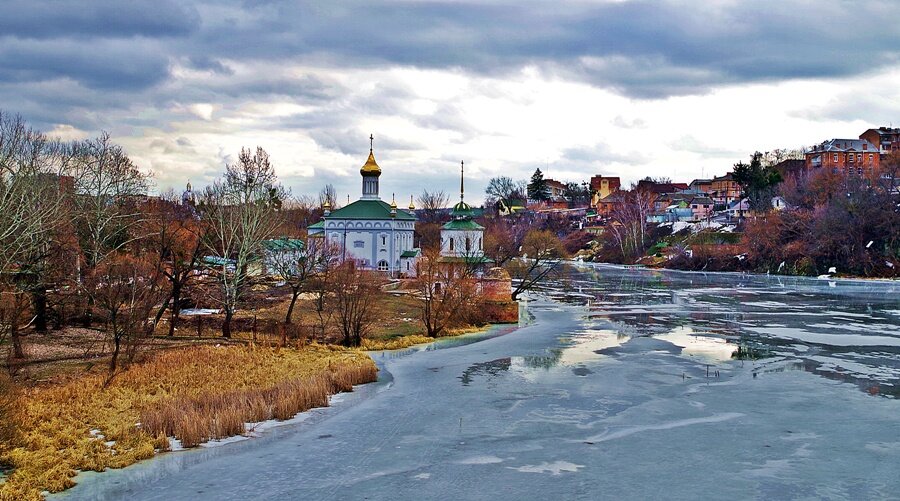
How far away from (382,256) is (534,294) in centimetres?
1069

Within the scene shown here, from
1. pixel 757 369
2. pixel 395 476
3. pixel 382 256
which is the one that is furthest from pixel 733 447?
pixel 382 256

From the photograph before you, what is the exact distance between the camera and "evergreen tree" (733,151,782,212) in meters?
84.2

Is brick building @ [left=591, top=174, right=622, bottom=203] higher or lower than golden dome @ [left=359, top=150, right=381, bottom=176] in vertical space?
higher

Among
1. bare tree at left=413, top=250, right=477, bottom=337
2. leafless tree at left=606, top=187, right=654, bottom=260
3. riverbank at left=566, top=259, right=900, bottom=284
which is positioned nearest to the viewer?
bare tree at left=413, top=250, right=477, bottom=337

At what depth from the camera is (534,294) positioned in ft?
159

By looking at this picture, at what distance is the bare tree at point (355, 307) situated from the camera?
25.7 meters

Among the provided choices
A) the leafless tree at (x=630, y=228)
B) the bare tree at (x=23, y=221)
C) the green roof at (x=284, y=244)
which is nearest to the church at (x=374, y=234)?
the green roof at (x=284, y=244)

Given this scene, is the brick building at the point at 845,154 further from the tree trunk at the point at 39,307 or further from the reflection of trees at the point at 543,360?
the tree trunk at the point at 39,307

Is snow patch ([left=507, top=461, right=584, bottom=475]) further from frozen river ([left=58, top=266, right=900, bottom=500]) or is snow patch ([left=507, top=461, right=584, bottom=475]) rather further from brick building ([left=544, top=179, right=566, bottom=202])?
brick building ([left=544, top=179, right=566, bottom=202])

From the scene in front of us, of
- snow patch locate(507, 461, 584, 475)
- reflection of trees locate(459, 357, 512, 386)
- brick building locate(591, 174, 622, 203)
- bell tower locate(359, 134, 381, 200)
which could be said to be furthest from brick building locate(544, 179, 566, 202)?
snow patch locate(507, 461, 584, 475)

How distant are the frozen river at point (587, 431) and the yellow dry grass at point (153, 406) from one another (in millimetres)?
563

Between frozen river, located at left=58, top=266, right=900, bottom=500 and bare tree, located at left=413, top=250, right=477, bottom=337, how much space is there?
3.31 m

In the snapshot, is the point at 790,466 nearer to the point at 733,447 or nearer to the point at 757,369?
the point at 733,447

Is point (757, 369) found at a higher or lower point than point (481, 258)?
lower
